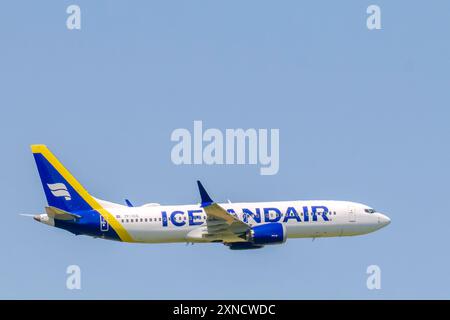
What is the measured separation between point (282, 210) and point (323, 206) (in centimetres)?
450

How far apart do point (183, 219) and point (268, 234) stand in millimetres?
8812


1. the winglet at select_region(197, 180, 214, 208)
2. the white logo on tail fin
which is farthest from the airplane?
the winglet at select_region(197, 180, 214, 208)

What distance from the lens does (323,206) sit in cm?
14625

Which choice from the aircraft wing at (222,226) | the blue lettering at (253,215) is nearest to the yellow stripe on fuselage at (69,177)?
the aircraft wing at (222,226)

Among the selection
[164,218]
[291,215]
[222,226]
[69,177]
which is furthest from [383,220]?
[69,177]

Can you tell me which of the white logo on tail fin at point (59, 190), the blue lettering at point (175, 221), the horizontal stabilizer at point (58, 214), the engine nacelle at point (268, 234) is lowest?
the engine nacelle at point (268, 234)

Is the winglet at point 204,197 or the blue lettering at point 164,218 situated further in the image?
the blue lettering at point 164,218

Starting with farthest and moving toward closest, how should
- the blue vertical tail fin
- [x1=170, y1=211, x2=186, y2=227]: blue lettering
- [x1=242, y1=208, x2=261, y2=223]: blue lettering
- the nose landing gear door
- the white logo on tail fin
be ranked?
1. the nose landing gear door
2. the white logo on tail fin
3. the blue vertical tail fin
4. [x1=242, y1=208, x2=261, y2=223]: blue lettering
5. [x1=170, y1=211, x2=186, y2=227]: blue lettering

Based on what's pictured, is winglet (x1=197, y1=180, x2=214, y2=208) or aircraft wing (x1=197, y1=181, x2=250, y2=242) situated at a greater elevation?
winglet (x1=197, y1=180, x2=214, y2=208)

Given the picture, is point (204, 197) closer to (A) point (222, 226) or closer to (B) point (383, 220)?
(A) point (222, 226)

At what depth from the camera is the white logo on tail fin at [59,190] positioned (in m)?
145

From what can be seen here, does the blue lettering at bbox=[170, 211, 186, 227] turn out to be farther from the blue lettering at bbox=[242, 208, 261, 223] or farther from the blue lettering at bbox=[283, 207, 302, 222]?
the blue lettering at bbox=[283, 207, 302, 222]

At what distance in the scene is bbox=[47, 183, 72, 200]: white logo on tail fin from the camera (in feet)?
476

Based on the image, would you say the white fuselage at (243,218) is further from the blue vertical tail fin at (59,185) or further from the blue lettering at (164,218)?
the blue vertical tail fin at (59,185)
